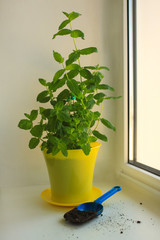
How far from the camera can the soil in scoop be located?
67cm

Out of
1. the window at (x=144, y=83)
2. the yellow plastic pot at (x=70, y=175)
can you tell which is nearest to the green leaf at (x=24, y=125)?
the yellow plastic pot at (x=70, y=175)

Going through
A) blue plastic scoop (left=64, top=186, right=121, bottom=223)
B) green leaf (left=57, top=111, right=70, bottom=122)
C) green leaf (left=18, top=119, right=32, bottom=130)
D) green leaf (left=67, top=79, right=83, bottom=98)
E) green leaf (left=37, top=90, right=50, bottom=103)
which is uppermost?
green leaf (left=67, top=79, right=83, bottom=98)

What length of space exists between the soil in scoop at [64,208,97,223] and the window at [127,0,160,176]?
1.18 feet

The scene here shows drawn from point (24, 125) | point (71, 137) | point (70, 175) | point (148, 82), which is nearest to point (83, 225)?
point (70, 175)

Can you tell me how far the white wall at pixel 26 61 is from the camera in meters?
1.04

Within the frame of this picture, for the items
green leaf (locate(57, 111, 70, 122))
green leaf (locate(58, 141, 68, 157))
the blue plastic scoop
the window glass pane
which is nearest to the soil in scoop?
the blue plastic scoop

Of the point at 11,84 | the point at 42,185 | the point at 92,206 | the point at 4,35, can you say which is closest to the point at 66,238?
the point at 92,206

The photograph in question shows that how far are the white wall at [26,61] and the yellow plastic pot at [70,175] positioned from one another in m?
0.29

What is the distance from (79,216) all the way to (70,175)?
0.15 m

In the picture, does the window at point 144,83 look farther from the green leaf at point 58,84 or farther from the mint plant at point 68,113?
the green leaf at point 58,84

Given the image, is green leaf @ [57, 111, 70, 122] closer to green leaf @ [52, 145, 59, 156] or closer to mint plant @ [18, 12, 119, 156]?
mint plant @ [18, 12, 119, 156]

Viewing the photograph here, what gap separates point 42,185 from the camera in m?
1.10

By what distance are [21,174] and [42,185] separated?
115mm

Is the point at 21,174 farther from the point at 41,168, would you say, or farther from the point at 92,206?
the point at 92,206
